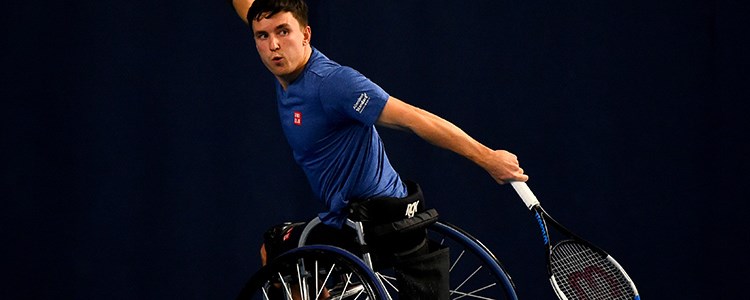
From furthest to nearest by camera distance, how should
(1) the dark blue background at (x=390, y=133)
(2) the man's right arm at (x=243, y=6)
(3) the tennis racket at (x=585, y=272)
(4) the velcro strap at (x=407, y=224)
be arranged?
(1) the dark blue background at (x=390, y=133), (2) the man's right arm at (x=243, y=6), (3) the tennis racket at (x=585, y=272), (4) the velcro strap at (x=407, y=224)

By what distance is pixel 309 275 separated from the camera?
7.86ft

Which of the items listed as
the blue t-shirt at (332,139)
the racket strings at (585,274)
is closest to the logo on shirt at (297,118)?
the blue t-shirt at (332,139)

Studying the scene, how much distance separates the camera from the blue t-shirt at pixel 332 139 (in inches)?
93.5

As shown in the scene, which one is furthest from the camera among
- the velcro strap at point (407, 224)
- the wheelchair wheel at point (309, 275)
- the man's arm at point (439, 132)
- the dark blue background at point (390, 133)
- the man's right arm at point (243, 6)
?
the dark blue background at point (390, 133)

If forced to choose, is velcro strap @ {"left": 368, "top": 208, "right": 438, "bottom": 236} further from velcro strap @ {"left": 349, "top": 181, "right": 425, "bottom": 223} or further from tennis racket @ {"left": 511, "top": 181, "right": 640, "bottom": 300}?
tennis racket @ {"left": 511, "top": 181, "right": 640, "bottom": 300}

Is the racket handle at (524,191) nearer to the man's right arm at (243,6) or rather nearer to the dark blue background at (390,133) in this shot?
the man's right arm at (243,6)

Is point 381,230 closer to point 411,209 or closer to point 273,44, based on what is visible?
point 411,209

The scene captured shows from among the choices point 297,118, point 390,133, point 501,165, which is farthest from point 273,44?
point 390,133

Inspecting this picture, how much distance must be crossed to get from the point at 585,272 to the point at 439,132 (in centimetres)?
64

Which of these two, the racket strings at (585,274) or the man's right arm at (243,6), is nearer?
the racket strings at (585,274)

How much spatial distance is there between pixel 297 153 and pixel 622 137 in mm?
1637

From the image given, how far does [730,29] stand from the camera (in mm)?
3701

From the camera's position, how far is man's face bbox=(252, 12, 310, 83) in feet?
8.08

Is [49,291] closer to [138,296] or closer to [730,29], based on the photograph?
[138,296]
